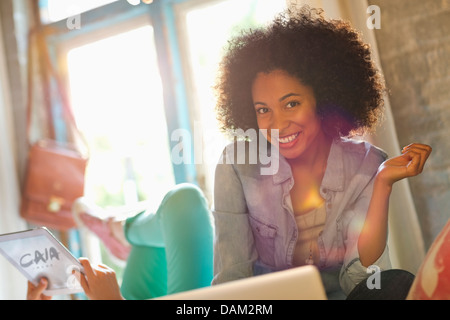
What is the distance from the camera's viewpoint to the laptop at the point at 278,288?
1.97 ft

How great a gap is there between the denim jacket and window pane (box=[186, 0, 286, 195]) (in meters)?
0.11

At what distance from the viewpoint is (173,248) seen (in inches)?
41.6

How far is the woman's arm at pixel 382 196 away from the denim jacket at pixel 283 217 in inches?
0.5

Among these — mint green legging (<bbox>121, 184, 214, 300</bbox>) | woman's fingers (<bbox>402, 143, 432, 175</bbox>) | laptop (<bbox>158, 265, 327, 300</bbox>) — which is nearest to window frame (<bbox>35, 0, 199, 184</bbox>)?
mint green legging (<bbox>121, 184, 214, 300</bbox>)

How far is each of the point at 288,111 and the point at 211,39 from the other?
0.97 feet

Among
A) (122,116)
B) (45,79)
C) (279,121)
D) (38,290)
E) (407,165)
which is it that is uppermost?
(45,79)

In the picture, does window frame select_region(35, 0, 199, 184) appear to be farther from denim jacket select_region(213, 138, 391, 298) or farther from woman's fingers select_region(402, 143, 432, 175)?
woman's fingers select_region(402, 143, 432, 175)

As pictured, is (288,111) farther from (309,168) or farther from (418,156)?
(418,156)

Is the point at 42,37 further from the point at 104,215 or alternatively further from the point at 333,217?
the point at 333,217

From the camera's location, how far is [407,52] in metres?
0.96

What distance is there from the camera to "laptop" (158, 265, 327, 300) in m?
0.60

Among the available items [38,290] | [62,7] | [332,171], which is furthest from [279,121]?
[62,7]

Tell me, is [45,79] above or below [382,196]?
above

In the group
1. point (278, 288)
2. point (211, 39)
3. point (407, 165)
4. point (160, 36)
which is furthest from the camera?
point (160, 36)
